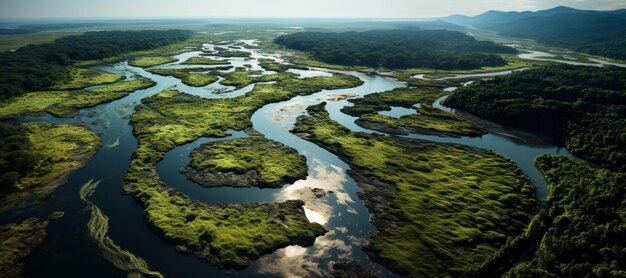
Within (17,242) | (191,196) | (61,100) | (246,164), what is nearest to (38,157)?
(17,242)

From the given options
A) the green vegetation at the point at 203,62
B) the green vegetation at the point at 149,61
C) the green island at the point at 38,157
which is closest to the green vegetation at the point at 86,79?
the green vegetation at the point at 149,61

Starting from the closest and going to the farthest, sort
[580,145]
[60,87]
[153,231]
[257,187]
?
[153,231]
[257,187]
[580,145]
[60,87]

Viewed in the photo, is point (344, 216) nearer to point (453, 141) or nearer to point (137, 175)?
point (137, 175)

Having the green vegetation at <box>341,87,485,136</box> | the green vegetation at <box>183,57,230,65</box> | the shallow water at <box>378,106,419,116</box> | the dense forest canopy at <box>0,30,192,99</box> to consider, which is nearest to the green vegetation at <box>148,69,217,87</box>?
the green vegetation at <box>183,57,230,65</box>

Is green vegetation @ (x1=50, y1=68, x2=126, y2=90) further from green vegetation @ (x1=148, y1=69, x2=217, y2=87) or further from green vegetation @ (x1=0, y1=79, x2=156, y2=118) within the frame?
green vegetation @ (x1=148, y1=69, x2=217, y2=87)

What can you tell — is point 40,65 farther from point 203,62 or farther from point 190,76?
point 203,62

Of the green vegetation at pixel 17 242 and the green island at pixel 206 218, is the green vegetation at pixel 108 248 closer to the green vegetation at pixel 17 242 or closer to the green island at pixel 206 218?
the green island at pixel 206 218

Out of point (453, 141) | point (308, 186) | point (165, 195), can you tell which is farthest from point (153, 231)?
point (453, 141)
